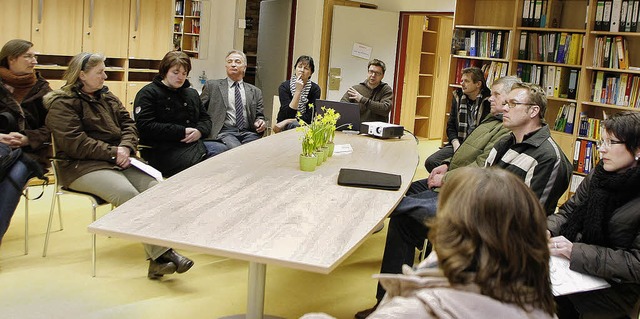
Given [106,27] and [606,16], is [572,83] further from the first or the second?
[106,27]

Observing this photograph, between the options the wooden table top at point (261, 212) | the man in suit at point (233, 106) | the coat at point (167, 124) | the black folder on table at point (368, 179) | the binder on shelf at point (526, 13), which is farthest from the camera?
the binder on shelf at point (526, 13)

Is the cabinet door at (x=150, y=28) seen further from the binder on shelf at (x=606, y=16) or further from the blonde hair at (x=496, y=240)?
the blonde hair at (x=496, y=240)

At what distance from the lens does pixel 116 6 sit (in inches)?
277

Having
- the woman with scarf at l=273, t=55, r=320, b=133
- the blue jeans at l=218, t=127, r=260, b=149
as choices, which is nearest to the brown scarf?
the blue jeans at l=218, t=127, r=260, b=149

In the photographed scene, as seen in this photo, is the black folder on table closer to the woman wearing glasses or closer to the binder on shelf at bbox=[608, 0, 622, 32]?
the woman wearing glasses

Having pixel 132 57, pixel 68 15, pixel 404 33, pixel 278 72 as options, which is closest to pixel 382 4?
pixel 404 33

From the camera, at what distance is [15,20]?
6203 mm

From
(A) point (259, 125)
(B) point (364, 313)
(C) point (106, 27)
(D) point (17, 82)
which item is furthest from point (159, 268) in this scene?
(C) point (106, 27)

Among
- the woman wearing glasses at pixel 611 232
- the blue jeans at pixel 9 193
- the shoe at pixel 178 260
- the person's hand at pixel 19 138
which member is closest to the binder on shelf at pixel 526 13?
the woman wearing glasses at pixel 611 232

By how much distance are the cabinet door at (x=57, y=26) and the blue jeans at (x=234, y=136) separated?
2282 mm

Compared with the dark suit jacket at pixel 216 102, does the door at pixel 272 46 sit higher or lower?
higher

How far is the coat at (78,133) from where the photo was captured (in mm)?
4035

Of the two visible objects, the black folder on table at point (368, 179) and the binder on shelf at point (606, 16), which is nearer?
the black folder on table at point (368, 179)

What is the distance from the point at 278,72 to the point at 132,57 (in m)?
2.80
